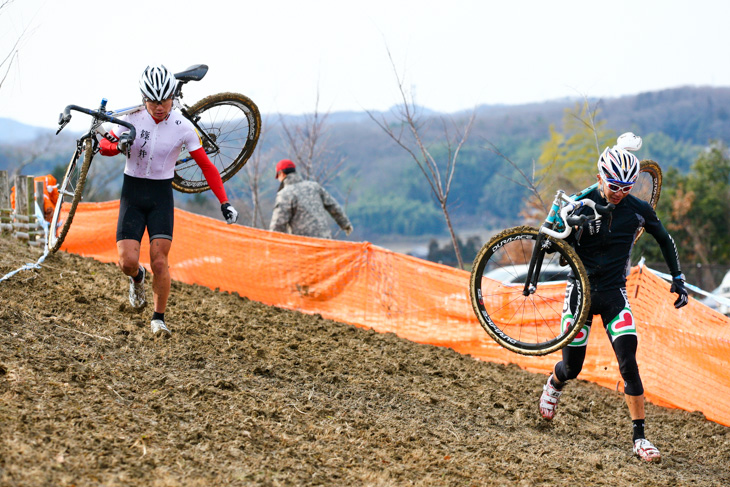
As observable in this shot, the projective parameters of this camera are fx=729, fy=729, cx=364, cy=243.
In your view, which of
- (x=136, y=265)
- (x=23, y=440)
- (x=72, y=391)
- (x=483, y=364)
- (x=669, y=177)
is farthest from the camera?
(x=669, y=177)

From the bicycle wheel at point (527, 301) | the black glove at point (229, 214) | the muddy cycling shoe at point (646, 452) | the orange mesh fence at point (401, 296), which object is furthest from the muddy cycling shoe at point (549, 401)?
the black glove at point (229, 214)

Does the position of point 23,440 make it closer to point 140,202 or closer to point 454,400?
point 140,202

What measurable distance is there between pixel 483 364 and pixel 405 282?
5.13 ft

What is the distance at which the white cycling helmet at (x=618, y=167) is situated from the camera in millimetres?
5449

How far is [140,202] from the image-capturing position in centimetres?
596

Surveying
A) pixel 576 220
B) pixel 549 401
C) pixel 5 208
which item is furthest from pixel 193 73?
pixel 5 208

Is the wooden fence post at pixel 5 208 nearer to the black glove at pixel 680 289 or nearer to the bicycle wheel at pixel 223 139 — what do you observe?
the bicycle wheel at pixel 223 139

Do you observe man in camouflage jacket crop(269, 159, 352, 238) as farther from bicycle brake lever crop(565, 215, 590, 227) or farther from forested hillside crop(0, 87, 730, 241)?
forested hillside crop(0, 87, 730, 241)

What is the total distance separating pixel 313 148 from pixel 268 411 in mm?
12589

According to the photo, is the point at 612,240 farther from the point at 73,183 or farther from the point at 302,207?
the point at 302,207

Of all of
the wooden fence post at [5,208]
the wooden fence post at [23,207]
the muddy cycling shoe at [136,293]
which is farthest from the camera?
the wooden fence post at [23,207]

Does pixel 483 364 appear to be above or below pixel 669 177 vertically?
below

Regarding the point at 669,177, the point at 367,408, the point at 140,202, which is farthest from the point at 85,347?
the point at 669,177

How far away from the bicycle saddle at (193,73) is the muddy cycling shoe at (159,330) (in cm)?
211
